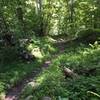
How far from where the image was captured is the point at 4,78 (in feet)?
37.6

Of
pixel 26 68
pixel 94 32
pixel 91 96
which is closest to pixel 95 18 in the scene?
pixel 94 32

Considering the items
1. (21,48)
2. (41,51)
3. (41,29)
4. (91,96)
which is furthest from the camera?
(41,29)

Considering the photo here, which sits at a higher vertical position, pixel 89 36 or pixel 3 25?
pixel 3 25

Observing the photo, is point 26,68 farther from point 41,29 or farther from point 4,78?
point 41,29

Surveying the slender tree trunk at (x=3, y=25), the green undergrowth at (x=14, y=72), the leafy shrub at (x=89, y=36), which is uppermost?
the slender tree trunk at (x=3, y=25)

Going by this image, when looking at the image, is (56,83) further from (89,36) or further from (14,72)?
(89,36)

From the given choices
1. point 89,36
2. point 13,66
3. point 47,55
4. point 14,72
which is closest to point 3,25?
point 13,66

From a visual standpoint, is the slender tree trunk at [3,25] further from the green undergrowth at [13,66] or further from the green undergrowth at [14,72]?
the green undergrowth at [14,72]

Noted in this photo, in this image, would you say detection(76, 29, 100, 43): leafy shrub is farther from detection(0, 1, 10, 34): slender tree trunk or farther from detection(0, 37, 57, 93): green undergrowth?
detection(0, 1, 10, 34): slender tree trunk

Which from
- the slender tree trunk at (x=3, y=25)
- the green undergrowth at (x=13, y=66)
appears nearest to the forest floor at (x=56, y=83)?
the green undergrowth at (x=13, y=66)

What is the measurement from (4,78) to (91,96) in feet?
19.1

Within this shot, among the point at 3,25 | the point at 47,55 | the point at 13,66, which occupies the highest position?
the point at 3,25

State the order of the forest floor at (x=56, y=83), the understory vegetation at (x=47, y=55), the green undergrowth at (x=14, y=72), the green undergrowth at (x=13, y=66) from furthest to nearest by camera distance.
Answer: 1. the green undergrowth at (x=13, y=66)
2. the green undergrowth at (x=14, y=72)
3. the understory vegetation at (x=47, y=55)
4. the forest floor at (x=56, y=83)

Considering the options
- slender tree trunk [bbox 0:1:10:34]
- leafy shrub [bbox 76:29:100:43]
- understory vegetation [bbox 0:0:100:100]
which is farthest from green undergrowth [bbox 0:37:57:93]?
leafy shrub [bbox 76:29:100:43]
